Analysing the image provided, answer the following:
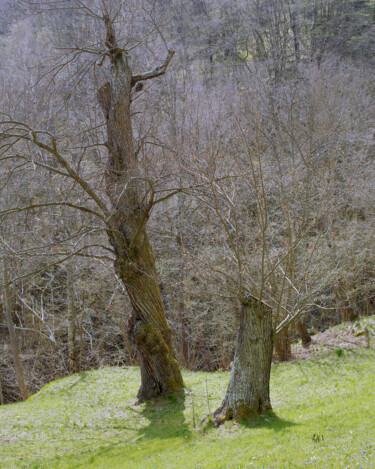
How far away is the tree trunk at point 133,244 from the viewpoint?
8.17 metres

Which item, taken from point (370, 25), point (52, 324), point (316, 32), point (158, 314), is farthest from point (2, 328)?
point (370, 25)

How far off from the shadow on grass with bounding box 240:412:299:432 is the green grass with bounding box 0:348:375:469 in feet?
→ 0.04

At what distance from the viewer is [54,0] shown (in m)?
7.45

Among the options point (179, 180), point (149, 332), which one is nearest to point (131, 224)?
point (179, 180)

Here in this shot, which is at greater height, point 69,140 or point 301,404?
point 69,140

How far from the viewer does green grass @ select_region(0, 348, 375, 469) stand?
4.40 meters

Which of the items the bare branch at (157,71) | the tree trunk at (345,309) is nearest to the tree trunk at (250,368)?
the bare branch at (157,71)

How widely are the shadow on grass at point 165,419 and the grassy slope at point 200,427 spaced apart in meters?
0.02

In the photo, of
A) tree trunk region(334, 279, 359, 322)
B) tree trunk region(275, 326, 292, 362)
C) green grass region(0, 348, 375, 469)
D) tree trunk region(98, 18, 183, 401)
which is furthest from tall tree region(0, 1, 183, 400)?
tree trunk region(334, 279, 359, 322)

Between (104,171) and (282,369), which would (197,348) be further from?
(104,171)

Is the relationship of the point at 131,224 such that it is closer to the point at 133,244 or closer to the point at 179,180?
the point at 133,244

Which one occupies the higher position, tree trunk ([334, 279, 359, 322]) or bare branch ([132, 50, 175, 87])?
bare branch ([132, 50, 175, 87])

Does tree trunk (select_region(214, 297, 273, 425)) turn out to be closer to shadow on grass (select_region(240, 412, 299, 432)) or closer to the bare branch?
shadow on grass (select_region(240, 412, 299, 432))

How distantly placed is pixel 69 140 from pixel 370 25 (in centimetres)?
2479
